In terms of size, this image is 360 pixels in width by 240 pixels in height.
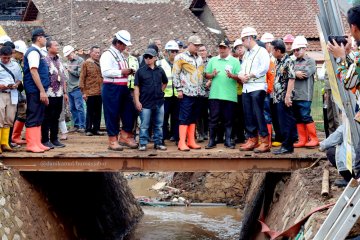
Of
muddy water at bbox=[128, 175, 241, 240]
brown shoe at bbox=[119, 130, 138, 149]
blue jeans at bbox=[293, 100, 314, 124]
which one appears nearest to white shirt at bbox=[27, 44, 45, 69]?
brown shoe at bbox=[119, 130, 138, 149]

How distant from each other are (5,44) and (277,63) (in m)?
4.64

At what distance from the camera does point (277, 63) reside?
11047 mm

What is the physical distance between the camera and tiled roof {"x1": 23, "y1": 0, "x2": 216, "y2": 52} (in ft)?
106

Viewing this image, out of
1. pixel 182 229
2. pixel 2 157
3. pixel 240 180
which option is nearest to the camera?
pixel 2 157

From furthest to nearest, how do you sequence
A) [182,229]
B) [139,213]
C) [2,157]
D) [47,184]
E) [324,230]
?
1. [139,213]
2. [182,229]
3. [47,184]
4. [2,157]
5. [324,230]

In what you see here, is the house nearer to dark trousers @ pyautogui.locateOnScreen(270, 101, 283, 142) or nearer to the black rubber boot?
dark trousers @ pyautogui.locateOnScreen(270, 101, 283, 142)

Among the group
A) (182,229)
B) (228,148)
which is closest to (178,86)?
(228,148)

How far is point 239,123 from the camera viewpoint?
41.2 feet

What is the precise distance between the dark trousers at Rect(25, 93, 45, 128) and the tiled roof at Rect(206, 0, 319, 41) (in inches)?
820

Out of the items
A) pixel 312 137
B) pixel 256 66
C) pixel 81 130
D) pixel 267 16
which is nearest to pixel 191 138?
pixel 256 66

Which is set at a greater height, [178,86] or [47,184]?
[178,86]

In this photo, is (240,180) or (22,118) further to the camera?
(240,180)

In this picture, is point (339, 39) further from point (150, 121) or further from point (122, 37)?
point (150, 121)

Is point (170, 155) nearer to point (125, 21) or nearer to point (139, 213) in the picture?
point (139, 213)
